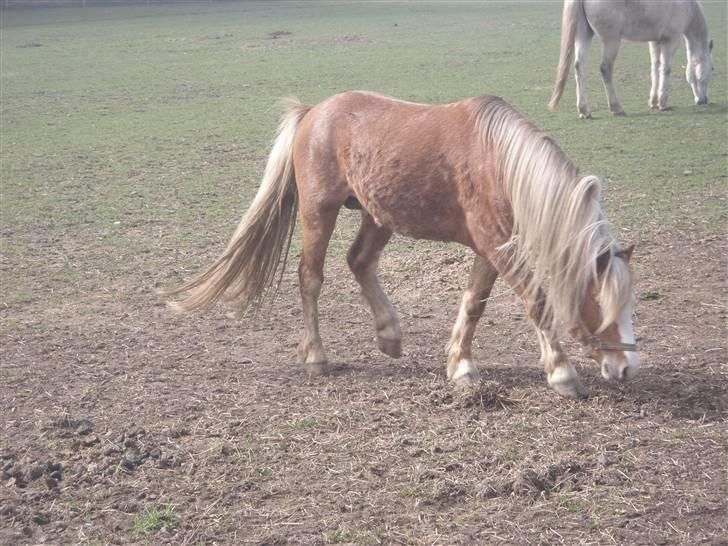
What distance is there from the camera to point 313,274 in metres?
5.06

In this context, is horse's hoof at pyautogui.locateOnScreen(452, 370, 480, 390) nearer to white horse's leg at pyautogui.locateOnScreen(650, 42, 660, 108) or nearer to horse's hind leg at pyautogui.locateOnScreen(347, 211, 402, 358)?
horse's hind leg at pyautogui.locateOnScreen(347, 211, 402, 358)

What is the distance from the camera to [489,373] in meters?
4.89

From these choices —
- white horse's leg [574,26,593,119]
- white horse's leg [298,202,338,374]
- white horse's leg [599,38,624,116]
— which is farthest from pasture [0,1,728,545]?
white horse's leg [599,38,624,116]

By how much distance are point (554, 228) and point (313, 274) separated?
1.50 meters

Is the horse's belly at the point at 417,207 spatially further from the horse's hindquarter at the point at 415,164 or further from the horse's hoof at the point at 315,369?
the horse's hoof at the point at 315,369

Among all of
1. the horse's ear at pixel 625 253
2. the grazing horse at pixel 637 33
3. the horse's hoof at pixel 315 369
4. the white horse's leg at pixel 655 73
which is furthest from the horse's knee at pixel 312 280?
the white horse's leg at pixel 655 73

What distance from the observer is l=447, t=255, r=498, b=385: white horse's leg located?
4664 mm

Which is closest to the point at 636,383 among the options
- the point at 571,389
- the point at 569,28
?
the point at 571,389

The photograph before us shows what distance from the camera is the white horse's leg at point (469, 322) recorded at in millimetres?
4664

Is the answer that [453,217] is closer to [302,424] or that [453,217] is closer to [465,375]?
[465,375]

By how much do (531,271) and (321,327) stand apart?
1.83 meters

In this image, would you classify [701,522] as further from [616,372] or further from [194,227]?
[194,227]

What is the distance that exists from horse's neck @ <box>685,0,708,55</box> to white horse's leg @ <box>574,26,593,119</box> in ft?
5.14

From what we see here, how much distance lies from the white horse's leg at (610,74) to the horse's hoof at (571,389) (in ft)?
32.0
